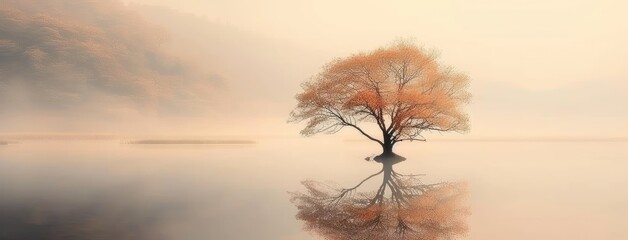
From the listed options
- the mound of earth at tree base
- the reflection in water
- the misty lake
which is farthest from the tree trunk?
the reflection in water

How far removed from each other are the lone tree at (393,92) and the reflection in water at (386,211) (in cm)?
1984

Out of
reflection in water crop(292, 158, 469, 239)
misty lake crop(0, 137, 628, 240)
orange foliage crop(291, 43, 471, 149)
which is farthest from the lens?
orange foliage crop(291, 43, 471, 149)

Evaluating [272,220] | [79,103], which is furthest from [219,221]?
[79,103]

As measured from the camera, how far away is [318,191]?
2806 centimetres

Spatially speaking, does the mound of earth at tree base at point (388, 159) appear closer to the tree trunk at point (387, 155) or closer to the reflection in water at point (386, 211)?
the tree trunk at point (387, 155)

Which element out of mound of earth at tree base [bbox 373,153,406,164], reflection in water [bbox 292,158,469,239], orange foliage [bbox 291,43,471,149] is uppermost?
orange foliage [bbox 291,43,471,149]

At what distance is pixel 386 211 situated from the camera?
67.5 feet

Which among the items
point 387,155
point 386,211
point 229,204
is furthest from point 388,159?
point 386,211

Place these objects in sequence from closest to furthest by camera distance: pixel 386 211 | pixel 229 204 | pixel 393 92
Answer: pixel 386 211, pixel 229 204, pixel 393 92

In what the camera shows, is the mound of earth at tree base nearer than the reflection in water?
No

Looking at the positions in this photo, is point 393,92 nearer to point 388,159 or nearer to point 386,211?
point 388,159

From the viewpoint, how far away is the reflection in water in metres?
16.7

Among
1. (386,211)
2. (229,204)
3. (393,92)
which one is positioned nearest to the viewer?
(386,211)

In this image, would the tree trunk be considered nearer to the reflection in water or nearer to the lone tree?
→ the lone tree
